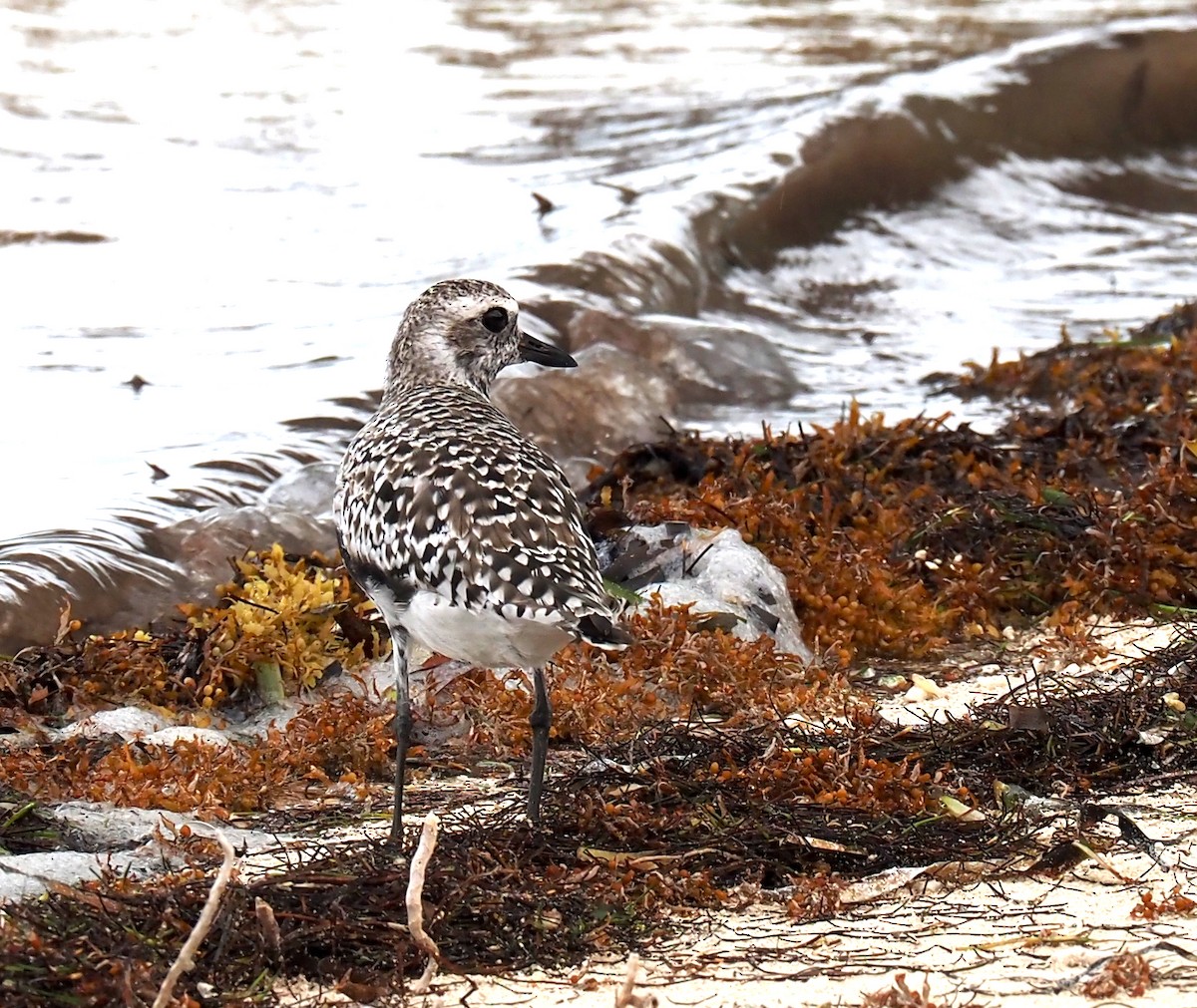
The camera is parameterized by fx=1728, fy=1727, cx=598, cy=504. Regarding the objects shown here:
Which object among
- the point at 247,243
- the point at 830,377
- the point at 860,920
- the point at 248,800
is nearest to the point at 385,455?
the point at 248,800

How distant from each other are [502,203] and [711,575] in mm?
6534

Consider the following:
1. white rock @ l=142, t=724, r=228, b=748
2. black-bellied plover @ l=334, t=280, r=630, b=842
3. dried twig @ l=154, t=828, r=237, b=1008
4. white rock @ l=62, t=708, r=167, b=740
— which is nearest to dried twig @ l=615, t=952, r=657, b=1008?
dried twig @ l=154, t=828, r=237, b=1008

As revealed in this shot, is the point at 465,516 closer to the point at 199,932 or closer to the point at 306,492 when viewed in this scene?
the point at 199,932

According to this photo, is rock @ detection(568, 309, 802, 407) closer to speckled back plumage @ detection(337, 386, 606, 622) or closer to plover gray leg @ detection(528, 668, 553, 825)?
speckled back plumage @ detection(337, 386, 606, 622)

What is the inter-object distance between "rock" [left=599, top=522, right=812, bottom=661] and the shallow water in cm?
179

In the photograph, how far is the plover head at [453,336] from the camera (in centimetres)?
497

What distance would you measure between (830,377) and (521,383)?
7.06 ft

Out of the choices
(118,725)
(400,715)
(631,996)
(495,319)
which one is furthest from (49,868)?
(495,319)

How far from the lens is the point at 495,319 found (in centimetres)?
503

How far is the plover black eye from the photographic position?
16.4ft

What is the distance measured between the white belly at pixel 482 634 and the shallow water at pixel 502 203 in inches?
92.2

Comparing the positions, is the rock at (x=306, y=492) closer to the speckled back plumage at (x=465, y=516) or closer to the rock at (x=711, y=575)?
the rock at (x=711, y=575)

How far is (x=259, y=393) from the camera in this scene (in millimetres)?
8172

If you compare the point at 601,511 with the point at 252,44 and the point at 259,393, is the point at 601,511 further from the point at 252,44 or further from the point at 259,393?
the point at 252,44
